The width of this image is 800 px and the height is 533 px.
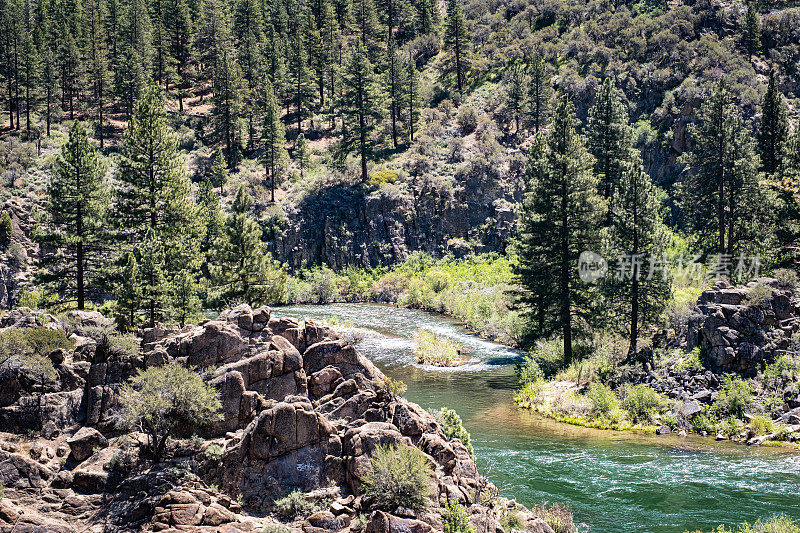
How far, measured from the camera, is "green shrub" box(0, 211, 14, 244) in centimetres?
5012

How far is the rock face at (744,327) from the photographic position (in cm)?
2758

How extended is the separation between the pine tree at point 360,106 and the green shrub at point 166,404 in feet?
186

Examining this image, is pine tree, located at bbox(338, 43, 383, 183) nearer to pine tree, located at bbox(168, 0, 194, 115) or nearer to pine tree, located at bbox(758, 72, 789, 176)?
pine tree, located at bbox(168, 0, 194, 115)

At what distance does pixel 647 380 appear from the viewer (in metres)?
29.6

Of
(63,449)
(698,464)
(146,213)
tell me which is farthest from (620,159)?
(63,449)

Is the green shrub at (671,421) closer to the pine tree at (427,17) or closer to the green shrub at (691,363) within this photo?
the green shrub at (691,363)

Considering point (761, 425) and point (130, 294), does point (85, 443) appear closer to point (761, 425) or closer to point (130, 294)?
Result: point (130, 294)

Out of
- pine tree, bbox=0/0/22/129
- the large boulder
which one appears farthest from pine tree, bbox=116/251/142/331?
pine tree, bbox=0/0/22/129

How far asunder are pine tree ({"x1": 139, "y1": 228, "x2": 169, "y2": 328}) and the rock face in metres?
26.2

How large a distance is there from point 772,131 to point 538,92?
96.7 feet

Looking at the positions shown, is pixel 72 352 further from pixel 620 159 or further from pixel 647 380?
pixel 620 159

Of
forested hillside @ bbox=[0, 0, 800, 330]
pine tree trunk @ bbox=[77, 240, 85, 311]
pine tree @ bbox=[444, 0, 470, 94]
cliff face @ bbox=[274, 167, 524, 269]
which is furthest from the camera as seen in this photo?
pine tree @ bbox=[444, 0, 470, 94]

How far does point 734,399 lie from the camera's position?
2622cm

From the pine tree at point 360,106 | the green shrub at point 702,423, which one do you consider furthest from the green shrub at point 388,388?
the pine tree at point 360,106
